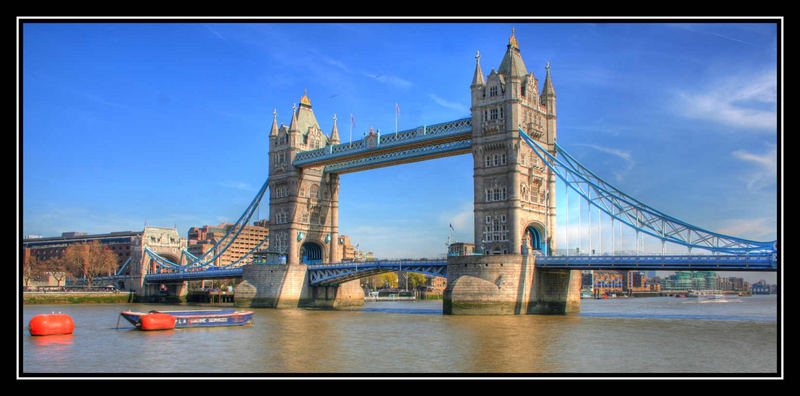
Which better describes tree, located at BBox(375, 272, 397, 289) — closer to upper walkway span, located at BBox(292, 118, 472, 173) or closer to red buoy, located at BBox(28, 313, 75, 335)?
upper walkway span, located at BBox(292, 118, 472, 173)

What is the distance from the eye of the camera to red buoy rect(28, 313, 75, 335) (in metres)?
43.2

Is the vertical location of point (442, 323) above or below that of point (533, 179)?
below

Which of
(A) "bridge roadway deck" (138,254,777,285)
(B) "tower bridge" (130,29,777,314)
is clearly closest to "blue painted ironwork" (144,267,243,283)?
(B) "tower bridge" (130,29,777,314)

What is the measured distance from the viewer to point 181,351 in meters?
36.2

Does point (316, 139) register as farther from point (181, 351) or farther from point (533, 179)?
point (181, 351)

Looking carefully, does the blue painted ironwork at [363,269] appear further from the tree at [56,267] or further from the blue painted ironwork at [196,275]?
the tree at [56,267]

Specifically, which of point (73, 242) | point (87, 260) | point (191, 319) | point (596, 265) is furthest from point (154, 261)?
point (596, 265)

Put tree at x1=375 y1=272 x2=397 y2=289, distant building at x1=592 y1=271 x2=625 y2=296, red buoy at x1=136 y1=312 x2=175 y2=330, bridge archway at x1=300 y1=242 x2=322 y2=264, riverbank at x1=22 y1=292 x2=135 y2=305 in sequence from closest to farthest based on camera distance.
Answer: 1. red buoy at x1=136 y1=312 x2=175 y2=330
2. bridge archway at x1=300 y1=242 x2=322 y2=264
3. riverbank at x1=22 y1=292 x2=135 y2=305
4. tree at x1=375 y1=272 x2=397 y2=289
5. distant building at x1=592 y1=271 x2=625 y2=296

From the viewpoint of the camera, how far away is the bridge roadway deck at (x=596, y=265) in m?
50.9

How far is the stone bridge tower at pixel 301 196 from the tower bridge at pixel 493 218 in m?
0.18

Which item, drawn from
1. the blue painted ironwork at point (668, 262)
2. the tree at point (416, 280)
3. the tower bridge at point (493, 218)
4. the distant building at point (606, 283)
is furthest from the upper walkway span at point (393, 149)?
the distant building at point (606, 283)

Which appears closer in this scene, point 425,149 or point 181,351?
point 181,351
